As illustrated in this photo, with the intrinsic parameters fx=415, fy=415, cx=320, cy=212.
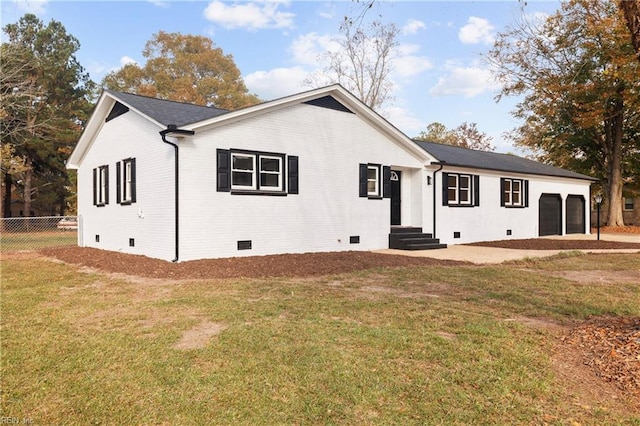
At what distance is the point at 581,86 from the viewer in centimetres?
2434

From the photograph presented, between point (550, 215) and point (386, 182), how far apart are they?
11.8m

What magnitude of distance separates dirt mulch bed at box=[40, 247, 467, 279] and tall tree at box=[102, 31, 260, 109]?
2594 cm

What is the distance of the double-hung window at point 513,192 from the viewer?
18.9 metres

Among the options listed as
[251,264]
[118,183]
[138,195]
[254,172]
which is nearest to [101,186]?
[118,183]

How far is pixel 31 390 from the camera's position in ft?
10.3

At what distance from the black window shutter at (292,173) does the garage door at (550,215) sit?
1446 centimetres

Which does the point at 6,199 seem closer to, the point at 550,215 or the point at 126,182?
the point at 126,182

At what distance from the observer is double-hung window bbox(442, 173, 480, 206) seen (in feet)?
54.4

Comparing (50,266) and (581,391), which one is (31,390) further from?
(50,266)

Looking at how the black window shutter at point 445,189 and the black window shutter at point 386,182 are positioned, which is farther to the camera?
the black window shutter at point 445,189

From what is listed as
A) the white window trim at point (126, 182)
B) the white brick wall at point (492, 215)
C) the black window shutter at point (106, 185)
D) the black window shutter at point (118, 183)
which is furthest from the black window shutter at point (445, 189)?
the black window shutter at point (106, 185)

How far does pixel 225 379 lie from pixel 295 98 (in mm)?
10020

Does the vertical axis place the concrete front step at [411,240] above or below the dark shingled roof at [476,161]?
below

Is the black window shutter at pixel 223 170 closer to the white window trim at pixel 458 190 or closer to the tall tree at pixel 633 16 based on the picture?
the tall tree at pixel 633 16
